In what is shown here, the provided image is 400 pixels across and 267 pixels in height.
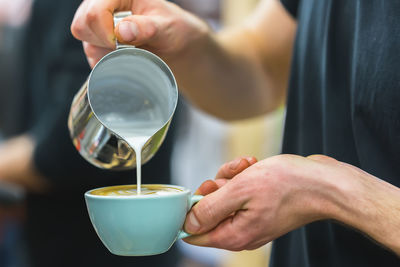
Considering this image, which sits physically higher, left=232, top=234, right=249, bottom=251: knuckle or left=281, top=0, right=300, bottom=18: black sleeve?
left=281, top=0, right=300, bottom=18: black sleeve

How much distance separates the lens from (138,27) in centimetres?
68

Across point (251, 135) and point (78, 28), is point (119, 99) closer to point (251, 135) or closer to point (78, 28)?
point (78, 28)

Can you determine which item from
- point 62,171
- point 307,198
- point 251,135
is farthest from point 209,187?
point 251,135

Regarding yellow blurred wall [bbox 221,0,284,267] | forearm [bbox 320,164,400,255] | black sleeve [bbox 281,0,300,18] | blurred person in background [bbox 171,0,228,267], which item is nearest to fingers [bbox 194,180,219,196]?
forearm [bbox 320,164,400,255]

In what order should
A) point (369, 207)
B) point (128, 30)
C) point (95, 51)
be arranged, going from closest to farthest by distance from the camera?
point (369, 207) < point (128, 30) < point (95, 51)

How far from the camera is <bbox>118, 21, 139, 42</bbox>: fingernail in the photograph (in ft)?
2.16

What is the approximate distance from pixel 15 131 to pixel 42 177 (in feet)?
1.90

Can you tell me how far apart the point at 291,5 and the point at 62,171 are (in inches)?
26.4

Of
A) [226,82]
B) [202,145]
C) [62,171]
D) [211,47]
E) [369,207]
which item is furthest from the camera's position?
[202,145]

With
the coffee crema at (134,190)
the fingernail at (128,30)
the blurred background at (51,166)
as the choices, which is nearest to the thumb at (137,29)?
the fingernail at (128,30)

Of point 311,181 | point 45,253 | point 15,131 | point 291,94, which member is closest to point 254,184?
point 311,181

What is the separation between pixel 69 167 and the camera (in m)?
1.21

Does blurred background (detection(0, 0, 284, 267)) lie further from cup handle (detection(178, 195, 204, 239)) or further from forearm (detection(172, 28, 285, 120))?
cup handle (detection(178, 195, 204, 239))

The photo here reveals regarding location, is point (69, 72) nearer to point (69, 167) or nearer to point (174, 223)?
point (69, 167)
